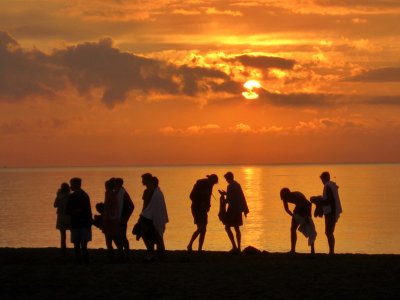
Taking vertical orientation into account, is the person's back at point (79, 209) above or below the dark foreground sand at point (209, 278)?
above

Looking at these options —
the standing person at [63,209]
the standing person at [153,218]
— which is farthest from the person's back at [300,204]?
the standing person at [63,209]

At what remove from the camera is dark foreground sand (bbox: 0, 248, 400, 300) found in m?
14.2


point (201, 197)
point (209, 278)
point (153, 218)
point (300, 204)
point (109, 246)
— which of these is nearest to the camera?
point (209, 278)

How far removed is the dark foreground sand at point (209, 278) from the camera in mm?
14227

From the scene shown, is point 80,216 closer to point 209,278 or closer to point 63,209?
point 63,209

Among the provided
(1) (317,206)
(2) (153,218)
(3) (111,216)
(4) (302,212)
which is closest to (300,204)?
(4) (302,212)

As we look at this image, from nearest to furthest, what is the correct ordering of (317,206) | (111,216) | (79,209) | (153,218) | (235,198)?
(79,209) → (111,216) → (153,218) → (317,206) → (235,198)

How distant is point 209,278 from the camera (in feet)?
52.9

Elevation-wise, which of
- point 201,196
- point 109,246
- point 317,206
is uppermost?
point 201,196

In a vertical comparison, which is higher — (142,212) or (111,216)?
(142,212)

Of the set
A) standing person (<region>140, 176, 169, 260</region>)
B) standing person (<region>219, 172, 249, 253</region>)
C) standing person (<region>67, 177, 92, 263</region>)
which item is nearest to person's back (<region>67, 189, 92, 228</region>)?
standing person (<region>67, 177, 92, 263</region>)

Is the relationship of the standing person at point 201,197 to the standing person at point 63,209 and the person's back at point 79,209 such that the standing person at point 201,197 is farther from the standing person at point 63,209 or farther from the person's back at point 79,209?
the person's back at point 79,209

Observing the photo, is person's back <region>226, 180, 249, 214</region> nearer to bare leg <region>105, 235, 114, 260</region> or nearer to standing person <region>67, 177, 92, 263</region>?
bare leg <region>105, 235, 114, 260</region>

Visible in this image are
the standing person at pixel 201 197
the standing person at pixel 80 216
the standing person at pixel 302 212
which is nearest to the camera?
the standing person at pixel 80 216
